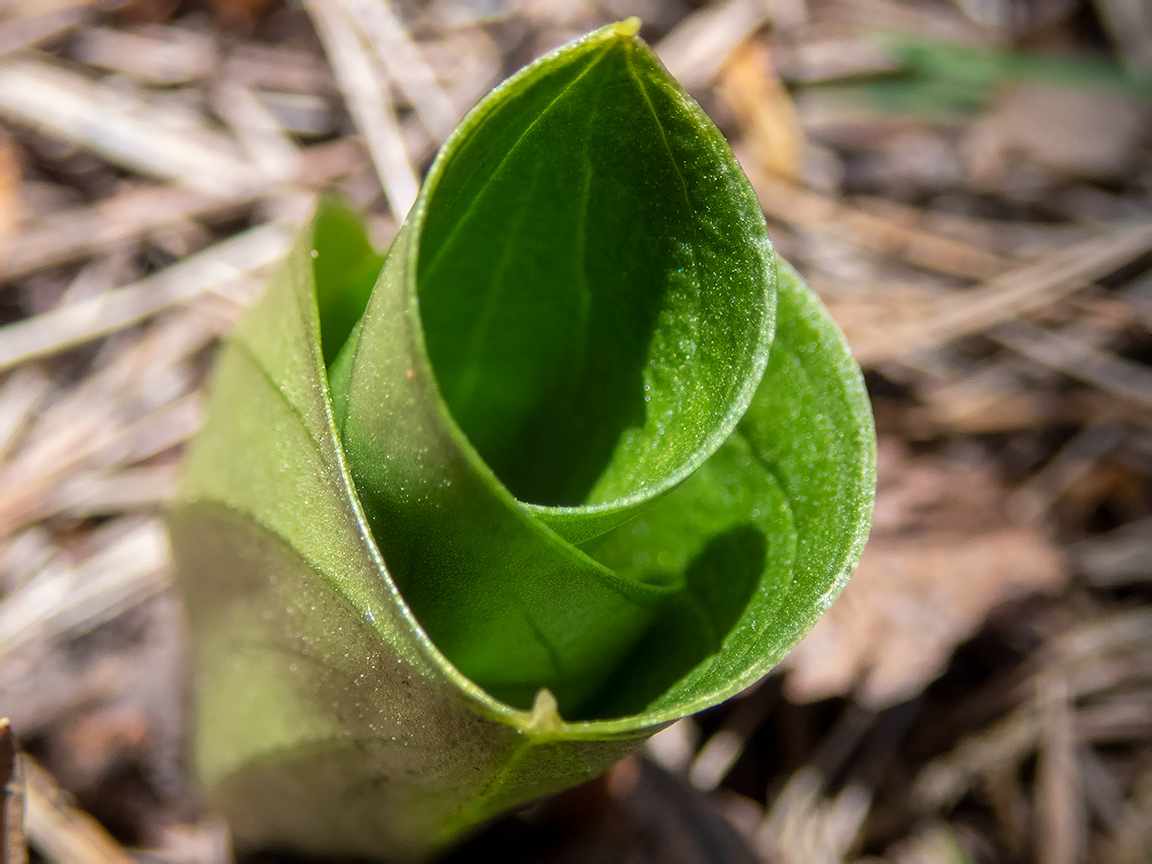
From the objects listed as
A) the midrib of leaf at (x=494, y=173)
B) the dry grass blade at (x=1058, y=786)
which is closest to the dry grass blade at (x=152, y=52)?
the midrib of leaf at (x=494, y=173)

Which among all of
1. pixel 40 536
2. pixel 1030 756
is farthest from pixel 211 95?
pixel 1030 756

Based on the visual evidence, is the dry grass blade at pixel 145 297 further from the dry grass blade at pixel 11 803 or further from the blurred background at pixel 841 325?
the dry grass blade at pixel 11 803

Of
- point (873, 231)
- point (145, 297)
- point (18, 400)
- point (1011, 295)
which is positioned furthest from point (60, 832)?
point (1011, 295)

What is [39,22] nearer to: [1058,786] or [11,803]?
[11,803]

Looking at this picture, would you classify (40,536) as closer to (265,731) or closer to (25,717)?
(25,717)

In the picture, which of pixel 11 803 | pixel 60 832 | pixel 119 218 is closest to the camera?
pixel 11 803

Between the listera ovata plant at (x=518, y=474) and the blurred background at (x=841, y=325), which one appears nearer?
the listera ovata plant at (x=518, y=474)
